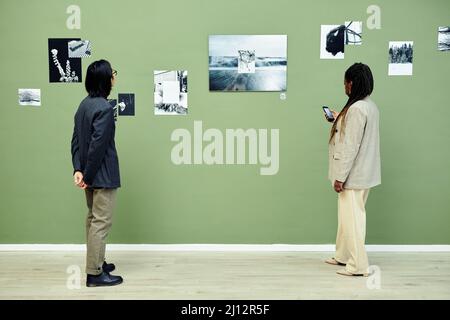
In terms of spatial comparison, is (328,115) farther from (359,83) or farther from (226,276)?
(226,276)

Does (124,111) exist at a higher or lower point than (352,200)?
higher

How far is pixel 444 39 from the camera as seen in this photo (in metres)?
3.98

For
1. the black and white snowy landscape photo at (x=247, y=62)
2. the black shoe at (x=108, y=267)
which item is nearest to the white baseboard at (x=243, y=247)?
the black shoe at (x=108, y=267)

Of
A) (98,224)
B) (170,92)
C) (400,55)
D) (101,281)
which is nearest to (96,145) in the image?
(98,224)

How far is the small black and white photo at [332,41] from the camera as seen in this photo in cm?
397

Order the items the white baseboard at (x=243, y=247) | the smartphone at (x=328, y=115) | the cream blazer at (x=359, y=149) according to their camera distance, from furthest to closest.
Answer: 1. the white baseboard at (x=243, y=247)
2. the smartphone at (x=328, y=115)
3. the cream blazer at (x=359, y=149)

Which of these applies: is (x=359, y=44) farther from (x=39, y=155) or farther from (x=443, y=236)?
(x=39, y=155)

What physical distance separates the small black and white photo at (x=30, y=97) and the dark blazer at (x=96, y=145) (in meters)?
1.06

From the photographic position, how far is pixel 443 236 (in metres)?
4.09

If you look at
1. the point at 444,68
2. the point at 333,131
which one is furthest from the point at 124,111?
the point at 444,68

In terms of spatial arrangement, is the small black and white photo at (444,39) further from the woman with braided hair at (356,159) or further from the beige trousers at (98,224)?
the beige trousers at (98,224)

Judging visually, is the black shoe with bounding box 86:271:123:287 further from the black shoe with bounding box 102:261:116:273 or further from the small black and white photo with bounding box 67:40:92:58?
the small black and white photo with bounding box 67:40:92:58

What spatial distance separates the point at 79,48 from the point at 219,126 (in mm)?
1325

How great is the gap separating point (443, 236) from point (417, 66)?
4.75ft
